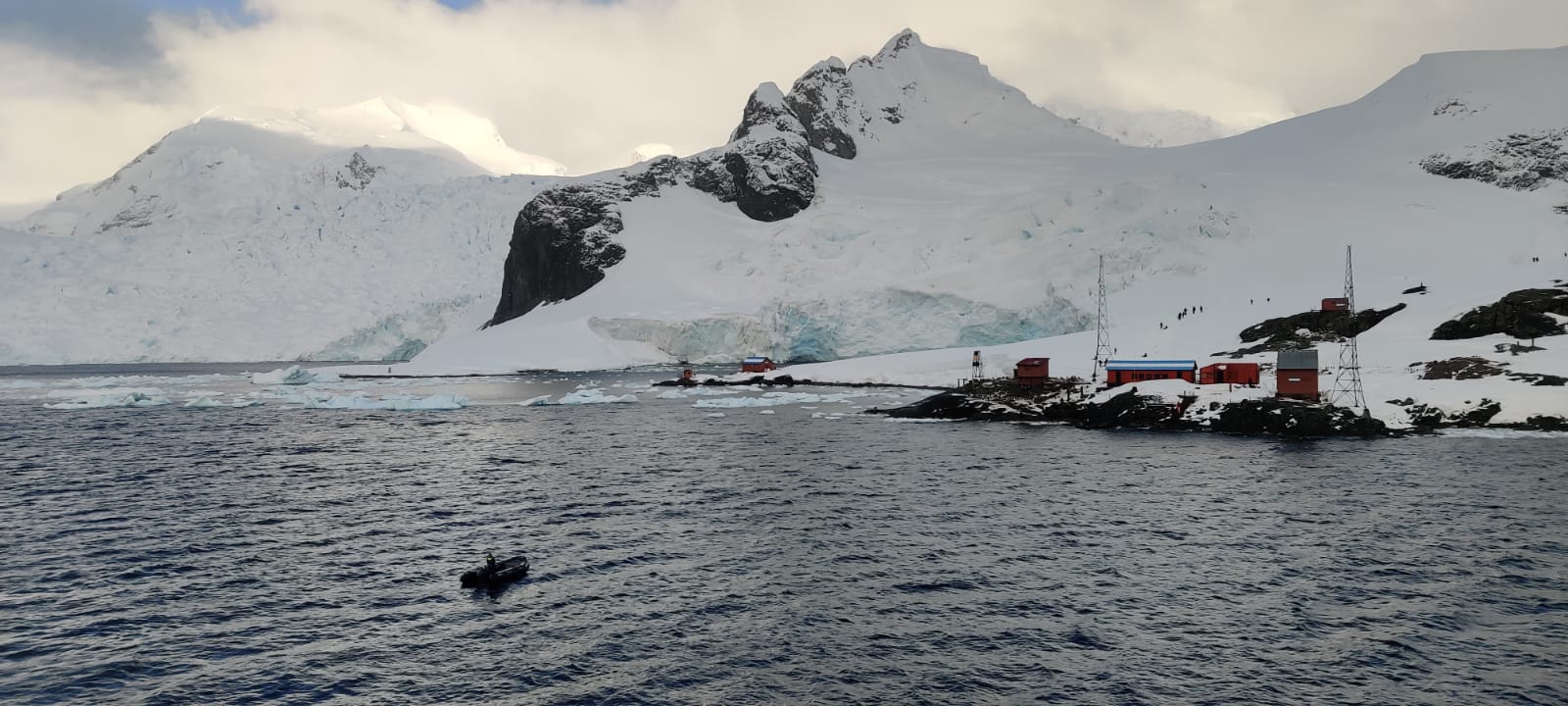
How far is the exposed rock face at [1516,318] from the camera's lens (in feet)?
253

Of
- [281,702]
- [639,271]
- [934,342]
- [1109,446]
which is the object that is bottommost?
[281,702]

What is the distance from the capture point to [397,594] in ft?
99.0

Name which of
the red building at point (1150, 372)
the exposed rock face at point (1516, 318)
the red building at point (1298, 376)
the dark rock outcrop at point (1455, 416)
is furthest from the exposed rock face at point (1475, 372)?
the red building at point (1150, 372)

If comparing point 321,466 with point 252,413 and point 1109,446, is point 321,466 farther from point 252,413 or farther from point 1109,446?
point 1109,446

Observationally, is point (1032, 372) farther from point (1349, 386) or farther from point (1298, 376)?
point (1349, 386)

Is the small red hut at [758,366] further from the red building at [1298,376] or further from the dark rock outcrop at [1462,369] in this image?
the dark rock outcrop at [1462,369]

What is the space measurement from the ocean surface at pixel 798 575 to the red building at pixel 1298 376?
9353mm

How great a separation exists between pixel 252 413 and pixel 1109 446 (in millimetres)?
73307

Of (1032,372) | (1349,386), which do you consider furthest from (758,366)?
(1349,386)

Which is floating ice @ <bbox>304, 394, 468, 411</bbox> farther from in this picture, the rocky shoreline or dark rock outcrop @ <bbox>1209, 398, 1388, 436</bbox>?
dark rock outcrop @ <bbox>1209, 398, 1388, 436</bbox>

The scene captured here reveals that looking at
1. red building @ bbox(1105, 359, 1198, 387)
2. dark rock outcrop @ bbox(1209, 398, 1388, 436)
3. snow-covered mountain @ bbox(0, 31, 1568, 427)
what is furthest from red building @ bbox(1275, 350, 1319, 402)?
red building @ bbox(1105, 359, 1198, 387)

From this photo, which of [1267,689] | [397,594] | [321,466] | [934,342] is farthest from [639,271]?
[1267,689]

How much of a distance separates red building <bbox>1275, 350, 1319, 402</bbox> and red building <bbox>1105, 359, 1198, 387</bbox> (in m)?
12.8

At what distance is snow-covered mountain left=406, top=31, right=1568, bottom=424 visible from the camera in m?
118
